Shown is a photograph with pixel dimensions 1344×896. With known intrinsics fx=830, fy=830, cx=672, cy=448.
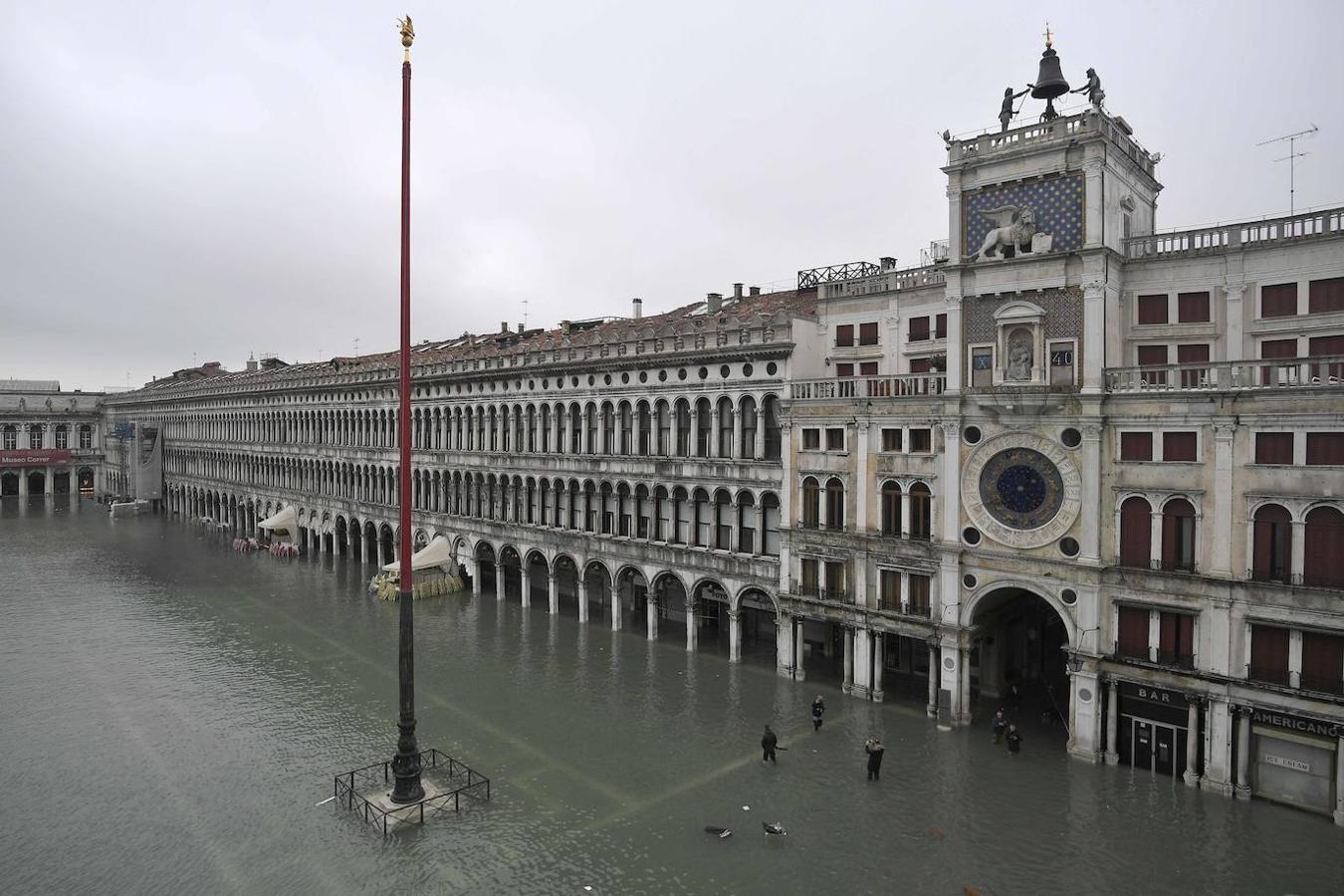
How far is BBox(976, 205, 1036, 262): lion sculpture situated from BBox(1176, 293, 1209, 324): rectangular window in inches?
218

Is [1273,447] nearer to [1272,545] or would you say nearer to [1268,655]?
[1272,545]

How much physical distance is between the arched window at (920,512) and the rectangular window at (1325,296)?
45.6ft

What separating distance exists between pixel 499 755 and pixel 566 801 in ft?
14.2

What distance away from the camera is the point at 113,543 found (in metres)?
78.2

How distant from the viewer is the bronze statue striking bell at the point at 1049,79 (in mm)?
31375

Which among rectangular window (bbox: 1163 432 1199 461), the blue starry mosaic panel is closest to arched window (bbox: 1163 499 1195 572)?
rectangular window (bbox: 1163 432 1199 461)

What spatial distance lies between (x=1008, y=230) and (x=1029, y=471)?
29.2ft

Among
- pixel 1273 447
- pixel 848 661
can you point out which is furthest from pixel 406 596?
pixel 1273 447

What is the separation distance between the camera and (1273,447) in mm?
25109

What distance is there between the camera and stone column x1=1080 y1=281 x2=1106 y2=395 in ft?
93.0

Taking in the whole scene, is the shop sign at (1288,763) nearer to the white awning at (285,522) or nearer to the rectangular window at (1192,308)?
the rectangular window at (1192,308)

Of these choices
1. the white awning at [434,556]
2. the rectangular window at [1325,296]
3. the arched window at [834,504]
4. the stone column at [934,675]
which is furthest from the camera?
the white awning at [434,556]

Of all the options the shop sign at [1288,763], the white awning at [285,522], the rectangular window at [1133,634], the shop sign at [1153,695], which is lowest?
the shop sign at [1288,763]

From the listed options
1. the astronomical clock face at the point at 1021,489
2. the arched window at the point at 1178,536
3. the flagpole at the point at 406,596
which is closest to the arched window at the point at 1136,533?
the arched window at the point at 1178,536
